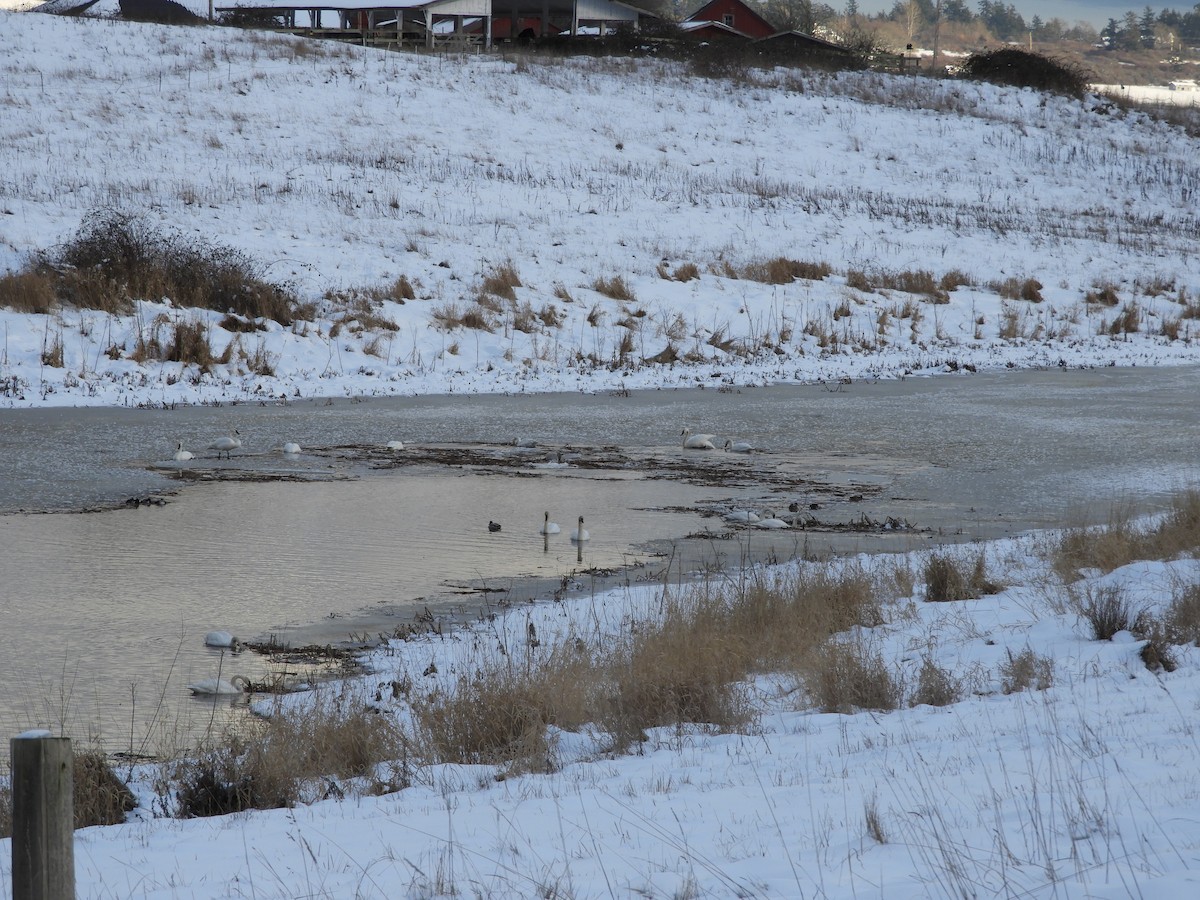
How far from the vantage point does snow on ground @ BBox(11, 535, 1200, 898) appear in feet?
11.2

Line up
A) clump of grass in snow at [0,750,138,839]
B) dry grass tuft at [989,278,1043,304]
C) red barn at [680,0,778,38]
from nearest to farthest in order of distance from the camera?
clump of grass in snow at [0,750,138,839], dry grass tuft at [989,278,1043,304], red barn at [680,0,778,38]

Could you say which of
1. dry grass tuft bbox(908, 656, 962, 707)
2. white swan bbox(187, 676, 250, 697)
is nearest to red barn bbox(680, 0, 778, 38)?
white swan bbox(187, 676, 250, 697)

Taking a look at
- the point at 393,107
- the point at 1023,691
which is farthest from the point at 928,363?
the point at 393,107

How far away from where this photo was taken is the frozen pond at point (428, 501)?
7090mm

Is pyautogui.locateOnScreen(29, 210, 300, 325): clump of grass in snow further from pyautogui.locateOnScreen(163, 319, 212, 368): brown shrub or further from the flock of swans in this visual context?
the flock of swans

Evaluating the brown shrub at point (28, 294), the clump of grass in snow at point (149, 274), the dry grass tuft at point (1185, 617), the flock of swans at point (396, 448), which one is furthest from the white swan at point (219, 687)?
the brown shrub at point (28, 294)

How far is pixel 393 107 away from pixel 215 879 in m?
37.9

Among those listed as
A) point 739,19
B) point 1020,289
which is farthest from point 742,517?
point 739,19

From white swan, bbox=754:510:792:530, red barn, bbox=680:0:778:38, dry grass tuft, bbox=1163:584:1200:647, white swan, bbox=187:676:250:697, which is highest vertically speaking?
red barn, bbox=680:0:778:38

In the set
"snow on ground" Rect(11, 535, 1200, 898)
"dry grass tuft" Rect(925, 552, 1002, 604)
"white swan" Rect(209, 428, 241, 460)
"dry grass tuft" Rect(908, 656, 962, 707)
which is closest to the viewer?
"snow on ground" Rect(11, 535, 1200, 898)

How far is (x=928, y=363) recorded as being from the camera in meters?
22.7

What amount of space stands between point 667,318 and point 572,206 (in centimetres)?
880

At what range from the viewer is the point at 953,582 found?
7594 mm

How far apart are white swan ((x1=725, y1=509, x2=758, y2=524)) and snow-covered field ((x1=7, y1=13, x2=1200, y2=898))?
1.88 metres
